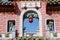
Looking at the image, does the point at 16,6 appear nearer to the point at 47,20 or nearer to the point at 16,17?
the point at 16,17

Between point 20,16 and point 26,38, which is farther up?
point 20,16

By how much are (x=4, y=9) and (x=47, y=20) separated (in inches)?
138

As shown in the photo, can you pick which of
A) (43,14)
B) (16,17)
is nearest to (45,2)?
(43,14)

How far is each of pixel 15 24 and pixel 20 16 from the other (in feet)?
2.42

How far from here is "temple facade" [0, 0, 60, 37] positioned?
23891 millimetres

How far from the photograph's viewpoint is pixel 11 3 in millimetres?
24031

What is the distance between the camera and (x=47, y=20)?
Answer: 24188mm

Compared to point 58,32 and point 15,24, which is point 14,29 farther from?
point 58,32

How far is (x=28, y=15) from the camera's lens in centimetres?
2425

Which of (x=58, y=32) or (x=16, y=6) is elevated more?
(x=16, y=6)

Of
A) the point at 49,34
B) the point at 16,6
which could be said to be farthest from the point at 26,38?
the point at 16,6

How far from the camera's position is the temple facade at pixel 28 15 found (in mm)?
23891

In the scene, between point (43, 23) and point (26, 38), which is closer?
point (26, 38)

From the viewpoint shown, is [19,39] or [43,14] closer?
[19,39]
